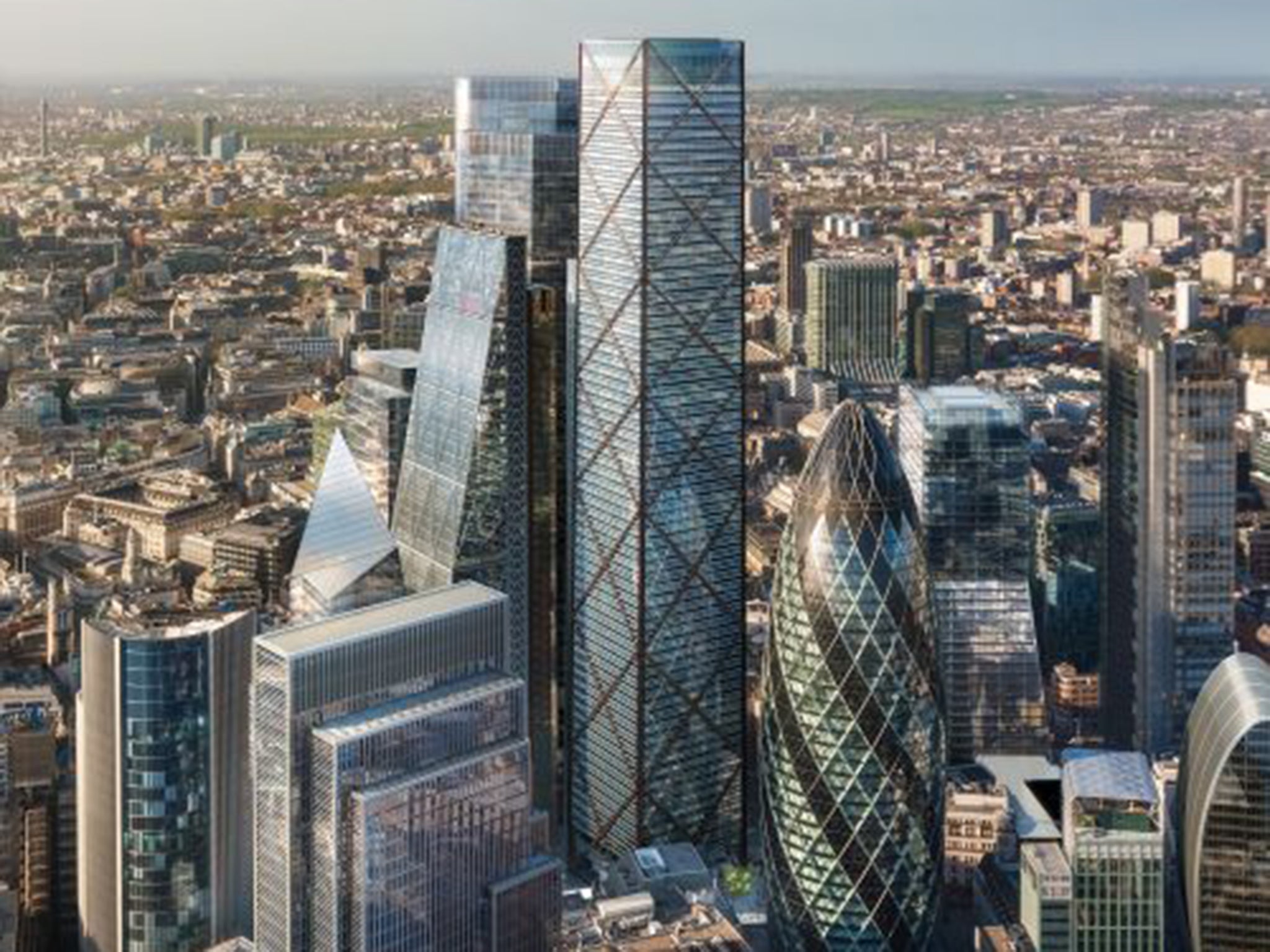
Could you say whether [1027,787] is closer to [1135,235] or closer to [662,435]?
[662,435]

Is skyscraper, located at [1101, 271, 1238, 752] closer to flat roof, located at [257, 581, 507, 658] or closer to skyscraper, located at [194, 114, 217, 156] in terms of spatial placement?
flat roof, located at [257, 581, 507, 658]

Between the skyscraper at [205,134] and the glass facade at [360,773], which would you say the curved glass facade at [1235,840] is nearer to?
the glass facade at [360,773]

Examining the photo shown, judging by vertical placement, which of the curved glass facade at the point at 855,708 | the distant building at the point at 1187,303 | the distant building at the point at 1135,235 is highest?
the distant building at the point at 1135,235

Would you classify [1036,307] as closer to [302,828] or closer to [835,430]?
[835,430]

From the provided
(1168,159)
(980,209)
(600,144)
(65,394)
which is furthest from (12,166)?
(1168,159)

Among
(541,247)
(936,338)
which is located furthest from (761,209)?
(541,247)

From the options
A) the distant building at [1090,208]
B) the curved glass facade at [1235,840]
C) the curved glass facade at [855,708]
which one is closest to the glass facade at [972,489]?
the curved glass facade at [855,708]

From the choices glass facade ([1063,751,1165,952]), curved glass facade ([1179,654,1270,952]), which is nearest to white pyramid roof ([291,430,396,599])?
glass facade ([1063,751,1165,952])
